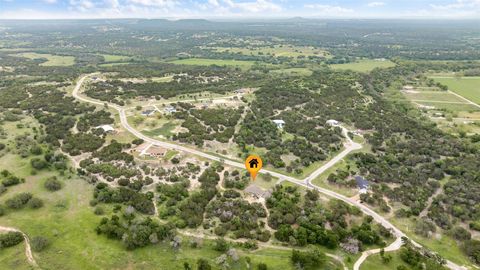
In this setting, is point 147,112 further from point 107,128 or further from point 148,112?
point 107,128

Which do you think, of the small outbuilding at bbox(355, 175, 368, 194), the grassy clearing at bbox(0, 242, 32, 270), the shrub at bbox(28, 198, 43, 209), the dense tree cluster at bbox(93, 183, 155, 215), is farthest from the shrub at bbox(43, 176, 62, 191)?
the small outbuilding at bbox(355, 175, 368, 194)

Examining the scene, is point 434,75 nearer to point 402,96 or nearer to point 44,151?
point 402,96

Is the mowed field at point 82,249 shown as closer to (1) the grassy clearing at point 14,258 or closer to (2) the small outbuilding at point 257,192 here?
(1) the grassy clearing at point 14,258

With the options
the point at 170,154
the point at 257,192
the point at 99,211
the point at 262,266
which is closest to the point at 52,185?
the point at 99,211

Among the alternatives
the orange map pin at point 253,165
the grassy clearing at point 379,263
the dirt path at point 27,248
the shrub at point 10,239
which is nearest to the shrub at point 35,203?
the dirt path at point 27,248

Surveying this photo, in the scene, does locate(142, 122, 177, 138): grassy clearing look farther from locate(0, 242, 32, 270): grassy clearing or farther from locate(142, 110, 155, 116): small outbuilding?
locate(0, 242, 32, 270): grassy clearing

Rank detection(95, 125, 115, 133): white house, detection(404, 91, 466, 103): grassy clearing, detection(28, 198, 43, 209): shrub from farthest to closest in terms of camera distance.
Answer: detection(404, 91, 466, 103): grassy clearing
detection(95, 125, 115, 133): white house
detection(28, 198, 43, 209): shrub

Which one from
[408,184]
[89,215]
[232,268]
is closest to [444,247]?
[408,184]
